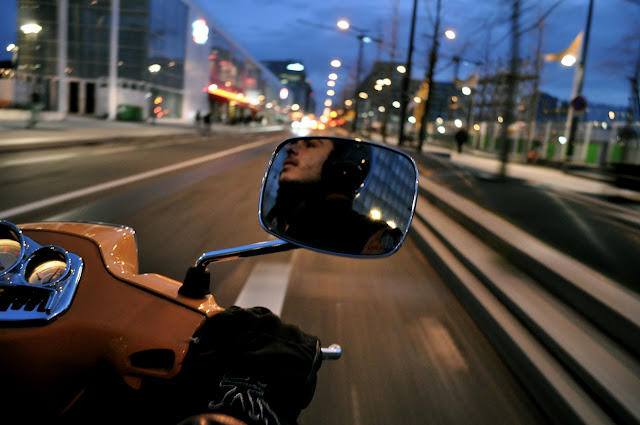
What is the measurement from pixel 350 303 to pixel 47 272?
Answer: 3.22 metres

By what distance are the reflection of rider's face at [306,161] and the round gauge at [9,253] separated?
86cm

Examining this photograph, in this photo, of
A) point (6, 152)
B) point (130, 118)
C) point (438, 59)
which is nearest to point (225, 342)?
point (6, 152)

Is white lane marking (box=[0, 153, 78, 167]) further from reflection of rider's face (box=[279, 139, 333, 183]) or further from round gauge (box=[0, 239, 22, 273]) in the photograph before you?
reflection of rider's face (box=[279, 139, 333, 183])

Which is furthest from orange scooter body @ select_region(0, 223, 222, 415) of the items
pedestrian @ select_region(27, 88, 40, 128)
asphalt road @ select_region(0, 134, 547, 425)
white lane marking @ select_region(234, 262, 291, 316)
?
pedestrian @ select_region(27, 88, 40, 128)

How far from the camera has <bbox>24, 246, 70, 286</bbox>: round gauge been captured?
5.52 ft

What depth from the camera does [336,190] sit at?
162 centimetres

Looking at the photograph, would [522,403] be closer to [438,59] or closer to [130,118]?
[438,59]

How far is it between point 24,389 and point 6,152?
1817 cm

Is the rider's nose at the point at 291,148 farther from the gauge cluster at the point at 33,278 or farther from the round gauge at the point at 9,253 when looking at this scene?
the round gauge at the point at 9,253

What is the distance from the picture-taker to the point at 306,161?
5.44 ft

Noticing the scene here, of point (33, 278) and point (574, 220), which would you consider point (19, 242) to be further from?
point (574, 220)

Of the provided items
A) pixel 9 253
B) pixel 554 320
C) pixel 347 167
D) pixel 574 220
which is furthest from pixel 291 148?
pixel 574 220

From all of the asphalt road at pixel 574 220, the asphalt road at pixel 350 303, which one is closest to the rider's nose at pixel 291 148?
the asphalt road at pixel 350 303

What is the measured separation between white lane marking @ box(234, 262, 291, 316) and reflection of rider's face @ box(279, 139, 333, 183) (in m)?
2.59
